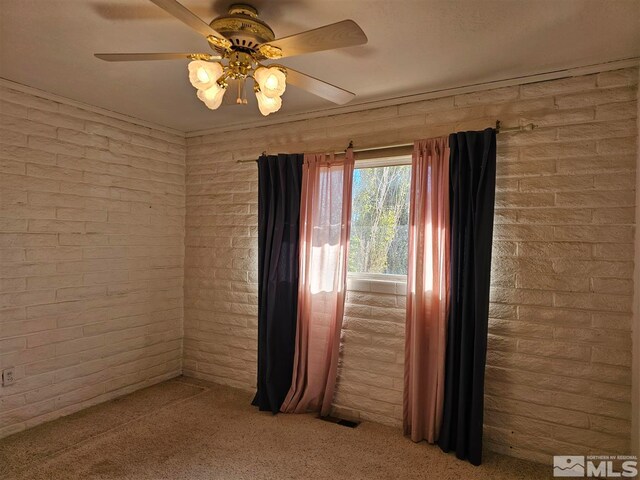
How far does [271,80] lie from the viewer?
1578mm

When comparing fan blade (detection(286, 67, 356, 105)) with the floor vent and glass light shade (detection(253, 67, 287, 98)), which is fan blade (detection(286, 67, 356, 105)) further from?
the floor vent

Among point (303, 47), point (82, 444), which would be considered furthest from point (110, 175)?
point (303, 47)

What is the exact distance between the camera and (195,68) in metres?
1.53

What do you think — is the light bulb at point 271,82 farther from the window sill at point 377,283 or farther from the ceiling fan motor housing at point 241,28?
the window sill at point 377,283

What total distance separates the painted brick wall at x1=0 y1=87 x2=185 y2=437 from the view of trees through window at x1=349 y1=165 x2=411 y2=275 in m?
1.67

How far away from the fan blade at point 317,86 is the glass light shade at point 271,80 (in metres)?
0.09

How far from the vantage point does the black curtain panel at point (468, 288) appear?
234 centimetres

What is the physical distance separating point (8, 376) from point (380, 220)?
253 cm

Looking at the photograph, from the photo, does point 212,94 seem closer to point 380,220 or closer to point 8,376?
point 380,220

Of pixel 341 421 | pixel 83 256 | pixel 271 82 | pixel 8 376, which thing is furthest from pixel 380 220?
pixel 8 376

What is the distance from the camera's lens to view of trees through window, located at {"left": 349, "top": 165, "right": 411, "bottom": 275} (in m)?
2.82

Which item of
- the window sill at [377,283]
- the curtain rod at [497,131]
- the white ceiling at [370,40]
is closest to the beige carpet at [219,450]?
the window sill at [377,283]

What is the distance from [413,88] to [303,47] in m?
1.27

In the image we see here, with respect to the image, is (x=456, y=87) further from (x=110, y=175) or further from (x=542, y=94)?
(x=110, y=175)
